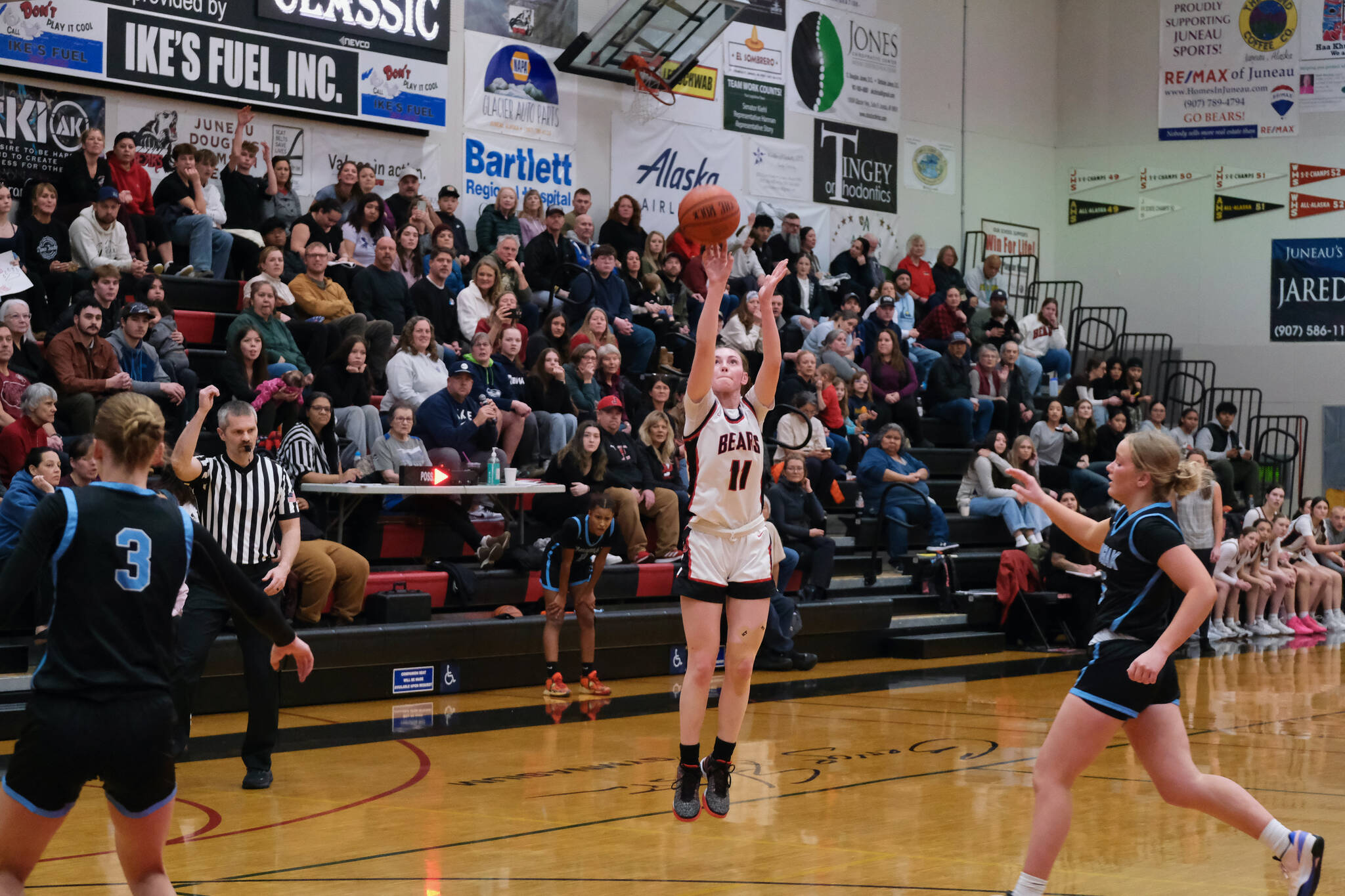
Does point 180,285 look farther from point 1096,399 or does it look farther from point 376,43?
point 1096,399

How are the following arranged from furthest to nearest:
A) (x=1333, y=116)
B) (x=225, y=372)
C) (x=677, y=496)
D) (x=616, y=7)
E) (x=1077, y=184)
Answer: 1. (x=1077, y=184)
2. (x=1333, y=116)
3. (x=616, y=7)
4. (x=677, y=496)
5. (x=225, y=372)

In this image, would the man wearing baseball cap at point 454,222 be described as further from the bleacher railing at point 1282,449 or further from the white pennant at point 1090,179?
the white pennant at point 1090,179

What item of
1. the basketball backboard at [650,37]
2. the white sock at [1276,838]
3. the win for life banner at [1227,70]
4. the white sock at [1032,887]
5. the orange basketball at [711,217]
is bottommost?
the white sock at [1032,887]

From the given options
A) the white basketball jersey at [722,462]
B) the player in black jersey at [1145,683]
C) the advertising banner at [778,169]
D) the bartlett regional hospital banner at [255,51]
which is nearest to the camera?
the player in black jersey at [1145,683]

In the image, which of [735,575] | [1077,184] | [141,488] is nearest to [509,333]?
[735,575]

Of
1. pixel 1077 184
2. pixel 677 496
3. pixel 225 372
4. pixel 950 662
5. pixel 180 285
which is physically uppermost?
pixel 1077 184

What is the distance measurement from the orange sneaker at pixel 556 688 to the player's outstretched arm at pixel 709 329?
4468 millimetres

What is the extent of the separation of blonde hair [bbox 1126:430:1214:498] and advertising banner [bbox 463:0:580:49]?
12.7 metres

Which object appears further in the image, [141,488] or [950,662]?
[950,662]

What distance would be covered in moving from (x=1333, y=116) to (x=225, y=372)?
55.9 ft

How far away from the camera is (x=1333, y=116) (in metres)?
20.6

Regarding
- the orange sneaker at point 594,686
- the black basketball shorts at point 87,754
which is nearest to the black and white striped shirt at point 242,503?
the black basketball shorts at point 87,754

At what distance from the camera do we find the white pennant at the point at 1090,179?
73.7ft

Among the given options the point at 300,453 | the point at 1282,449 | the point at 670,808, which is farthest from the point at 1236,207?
the point at 670,808
